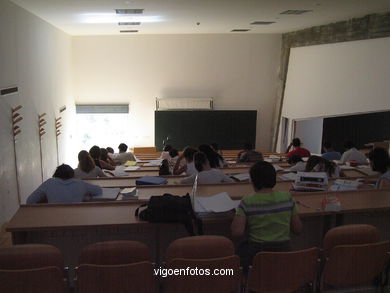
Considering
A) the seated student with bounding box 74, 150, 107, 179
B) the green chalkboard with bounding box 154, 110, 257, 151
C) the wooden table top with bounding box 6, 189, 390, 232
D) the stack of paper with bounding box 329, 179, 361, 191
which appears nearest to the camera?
the wooden table top with bounding box 6, 189, 390, 232

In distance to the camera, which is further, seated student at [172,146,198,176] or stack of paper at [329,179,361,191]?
seated student at [172,146,198,176]

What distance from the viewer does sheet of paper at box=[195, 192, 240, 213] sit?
2.78 meters

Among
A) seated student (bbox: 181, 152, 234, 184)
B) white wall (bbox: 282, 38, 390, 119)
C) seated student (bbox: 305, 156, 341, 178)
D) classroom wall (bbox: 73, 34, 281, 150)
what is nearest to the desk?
seated student (bbox: 181, 152, 234, 184)

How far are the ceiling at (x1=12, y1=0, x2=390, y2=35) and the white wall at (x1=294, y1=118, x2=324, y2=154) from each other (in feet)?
11.1

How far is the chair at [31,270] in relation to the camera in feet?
7.14

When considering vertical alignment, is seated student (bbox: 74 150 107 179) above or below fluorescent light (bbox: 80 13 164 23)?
below

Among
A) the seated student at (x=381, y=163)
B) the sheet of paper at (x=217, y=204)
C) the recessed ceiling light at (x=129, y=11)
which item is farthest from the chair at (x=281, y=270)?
the recessed ceiling light at (x=129, y=11)

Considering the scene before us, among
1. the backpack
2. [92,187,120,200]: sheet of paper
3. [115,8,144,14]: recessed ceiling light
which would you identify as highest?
[115,8,144,14]: recessed ceiling light

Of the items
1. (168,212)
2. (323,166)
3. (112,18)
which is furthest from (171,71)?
(168,212)

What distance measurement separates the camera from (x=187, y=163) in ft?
17.3

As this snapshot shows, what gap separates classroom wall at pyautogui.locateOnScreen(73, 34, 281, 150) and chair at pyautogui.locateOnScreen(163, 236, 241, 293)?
34.6 feet

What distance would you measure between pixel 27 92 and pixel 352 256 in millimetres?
6882

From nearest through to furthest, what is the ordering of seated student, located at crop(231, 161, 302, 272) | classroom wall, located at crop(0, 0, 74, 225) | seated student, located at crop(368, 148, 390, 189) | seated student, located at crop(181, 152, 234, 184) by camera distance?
seated student, located at crop(231, 161, 302, 272)
seated student, located at crop(368, 148, 390, 189)
seated student, located at crop(181, 152, 234, 184)
classroom wall, located at crop(0, 0, 74, 225)

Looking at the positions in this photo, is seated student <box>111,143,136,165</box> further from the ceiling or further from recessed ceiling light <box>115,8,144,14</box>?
the ceiling
